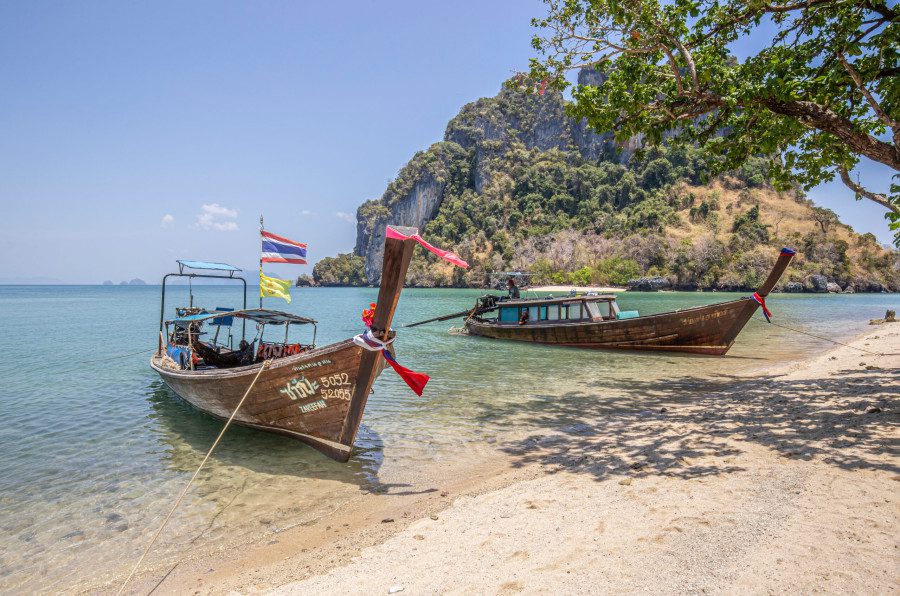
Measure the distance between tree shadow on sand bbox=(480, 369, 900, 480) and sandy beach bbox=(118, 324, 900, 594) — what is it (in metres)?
0.05

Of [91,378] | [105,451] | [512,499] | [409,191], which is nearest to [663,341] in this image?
[512,499]

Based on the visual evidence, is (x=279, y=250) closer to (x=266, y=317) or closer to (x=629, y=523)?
(x=266, y=317)

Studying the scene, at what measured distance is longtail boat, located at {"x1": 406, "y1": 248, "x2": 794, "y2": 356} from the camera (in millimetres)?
18297

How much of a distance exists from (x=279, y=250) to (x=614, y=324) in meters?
14.6

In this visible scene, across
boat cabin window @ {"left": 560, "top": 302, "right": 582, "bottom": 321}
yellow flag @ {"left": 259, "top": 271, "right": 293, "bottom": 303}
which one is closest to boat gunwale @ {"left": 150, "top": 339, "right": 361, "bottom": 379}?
yellow flag @ {"left": 259, "top": 271, "right": 293, "bottom": 303}

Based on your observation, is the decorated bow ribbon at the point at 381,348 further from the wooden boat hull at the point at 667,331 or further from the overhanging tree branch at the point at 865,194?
the wooden boat hull at the point at 667,331

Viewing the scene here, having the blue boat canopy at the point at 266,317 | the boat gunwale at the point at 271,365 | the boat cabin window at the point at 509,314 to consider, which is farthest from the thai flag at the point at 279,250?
the boat cabin window at the point at 509,314

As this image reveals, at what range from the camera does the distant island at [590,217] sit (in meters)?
84.8

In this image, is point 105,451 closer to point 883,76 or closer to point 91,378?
point 91,378

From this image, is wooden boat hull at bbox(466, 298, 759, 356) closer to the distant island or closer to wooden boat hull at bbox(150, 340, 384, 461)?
wooden boat hull at bbox(150, 340, 384, 461)

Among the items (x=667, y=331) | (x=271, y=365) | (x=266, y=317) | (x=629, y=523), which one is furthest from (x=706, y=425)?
(x=667, y=331)

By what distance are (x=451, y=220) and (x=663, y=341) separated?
404 ft

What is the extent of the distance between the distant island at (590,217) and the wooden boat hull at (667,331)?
42696mm

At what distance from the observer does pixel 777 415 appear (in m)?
8.37
